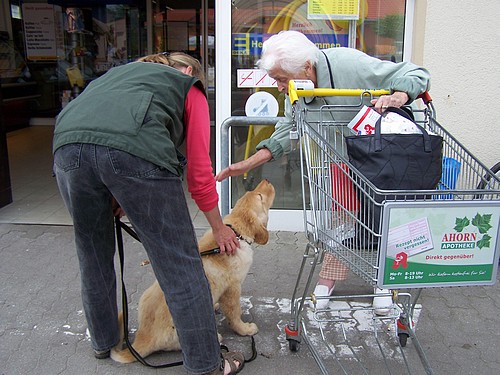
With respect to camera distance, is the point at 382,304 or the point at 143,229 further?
the point at 382,304

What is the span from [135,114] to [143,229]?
1.78 ft

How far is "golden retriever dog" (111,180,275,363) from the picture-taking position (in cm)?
288

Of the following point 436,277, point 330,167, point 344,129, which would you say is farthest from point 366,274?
point 344,129

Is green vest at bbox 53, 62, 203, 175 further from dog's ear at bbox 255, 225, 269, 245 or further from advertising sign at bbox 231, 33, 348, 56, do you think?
advertising sign at bbox 231, 33, 348, 56

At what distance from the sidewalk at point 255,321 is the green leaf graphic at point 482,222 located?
3.74ft

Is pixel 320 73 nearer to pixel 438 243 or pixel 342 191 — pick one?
pixel 342 191

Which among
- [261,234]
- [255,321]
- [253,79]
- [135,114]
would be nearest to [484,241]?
[261,234]

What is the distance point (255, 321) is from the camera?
11.4 ft

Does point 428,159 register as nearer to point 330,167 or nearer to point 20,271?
point 330,167

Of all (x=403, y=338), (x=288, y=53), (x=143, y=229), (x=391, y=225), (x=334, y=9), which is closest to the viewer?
(x=391, y=225)

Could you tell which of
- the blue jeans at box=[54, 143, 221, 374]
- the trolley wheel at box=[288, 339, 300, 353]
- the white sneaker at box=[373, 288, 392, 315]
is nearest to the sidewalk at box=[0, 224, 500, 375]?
the trolley wheel at box=[288, 339, 300, 353]

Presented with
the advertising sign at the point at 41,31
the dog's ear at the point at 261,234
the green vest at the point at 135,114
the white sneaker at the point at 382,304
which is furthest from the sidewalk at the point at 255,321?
the advertising sign at the point at 41,31

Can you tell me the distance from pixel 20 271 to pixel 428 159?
3336 mm

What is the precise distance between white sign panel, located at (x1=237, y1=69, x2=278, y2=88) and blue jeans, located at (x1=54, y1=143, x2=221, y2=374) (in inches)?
102
